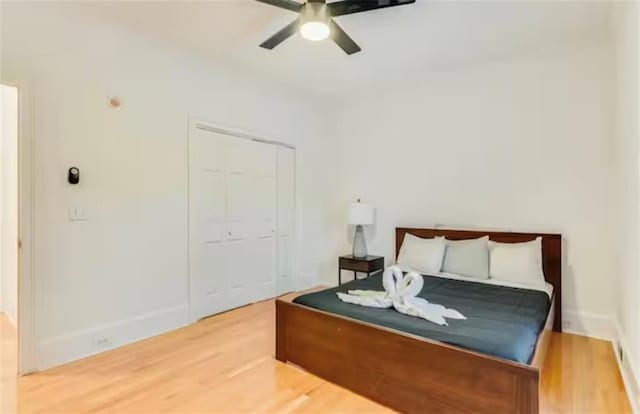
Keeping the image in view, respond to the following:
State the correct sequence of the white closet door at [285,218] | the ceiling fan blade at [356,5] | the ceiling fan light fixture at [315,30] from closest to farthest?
1. the ceiling fan blade at [356,5]
2. the ceiling fan light fixture at [315,30]
3. the white closet door at [285,218]

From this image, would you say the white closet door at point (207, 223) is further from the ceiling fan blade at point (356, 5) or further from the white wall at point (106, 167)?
the ceiling fan blade at point (356, 5)

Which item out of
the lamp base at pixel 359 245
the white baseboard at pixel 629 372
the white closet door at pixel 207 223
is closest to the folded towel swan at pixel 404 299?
the white baseboard at pixel 629 372

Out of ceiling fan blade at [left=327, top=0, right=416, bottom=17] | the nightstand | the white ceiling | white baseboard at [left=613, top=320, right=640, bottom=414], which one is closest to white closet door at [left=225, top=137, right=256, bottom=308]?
the white ceiling

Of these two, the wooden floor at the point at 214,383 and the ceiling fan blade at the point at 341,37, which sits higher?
the ceiling fan blade at the point at 341,37

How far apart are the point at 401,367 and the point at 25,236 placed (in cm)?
258

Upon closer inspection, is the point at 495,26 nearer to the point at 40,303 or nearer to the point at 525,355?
the point at 525,355

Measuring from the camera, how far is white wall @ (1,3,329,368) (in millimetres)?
2510

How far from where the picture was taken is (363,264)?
4.23 metres

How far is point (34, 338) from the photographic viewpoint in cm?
245

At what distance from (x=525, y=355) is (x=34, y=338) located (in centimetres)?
305

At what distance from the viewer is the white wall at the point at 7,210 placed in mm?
3166

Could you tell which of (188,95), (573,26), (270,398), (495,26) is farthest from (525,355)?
(188,95)

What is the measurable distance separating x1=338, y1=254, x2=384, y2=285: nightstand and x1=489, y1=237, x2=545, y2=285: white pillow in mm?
1335

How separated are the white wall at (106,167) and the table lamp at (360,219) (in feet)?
6.04
